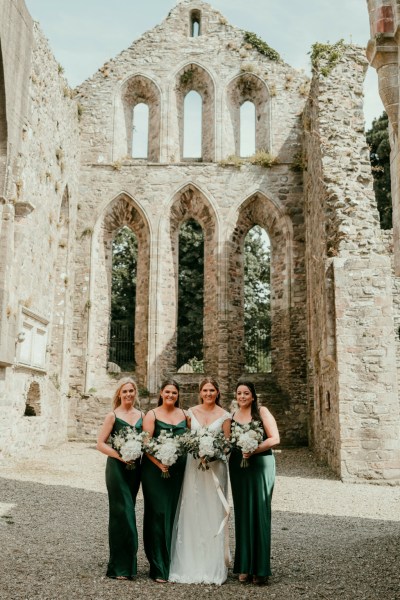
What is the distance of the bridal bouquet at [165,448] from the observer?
3959 mm

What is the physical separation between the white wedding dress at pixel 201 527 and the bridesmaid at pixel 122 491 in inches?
13.0

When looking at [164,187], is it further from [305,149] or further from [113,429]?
[113,429]

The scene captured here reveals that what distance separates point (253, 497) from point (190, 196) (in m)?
11.1

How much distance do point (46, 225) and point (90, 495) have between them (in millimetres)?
6278

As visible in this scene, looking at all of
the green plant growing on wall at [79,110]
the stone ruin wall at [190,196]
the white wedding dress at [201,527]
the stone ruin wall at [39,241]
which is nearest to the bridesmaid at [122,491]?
the white wedding dress at [201,527]

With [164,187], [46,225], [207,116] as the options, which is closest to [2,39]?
[46,225]

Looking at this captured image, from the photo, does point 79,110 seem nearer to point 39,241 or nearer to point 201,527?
point 39,241

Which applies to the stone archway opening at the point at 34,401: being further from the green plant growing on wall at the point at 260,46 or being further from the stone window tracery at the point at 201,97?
the green plant growing on wall at the point at 260,46

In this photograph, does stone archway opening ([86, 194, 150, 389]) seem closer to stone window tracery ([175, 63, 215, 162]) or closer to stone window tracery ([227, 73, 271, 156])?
stone window tracery ([175, 63, 215, 162])

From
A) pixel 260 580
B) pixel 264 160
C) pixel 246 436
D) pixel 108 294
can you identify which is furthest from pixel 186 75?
pixel 260 580

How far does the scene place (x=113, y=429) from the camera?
4.17m

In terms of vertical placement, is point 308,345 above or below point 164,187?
below

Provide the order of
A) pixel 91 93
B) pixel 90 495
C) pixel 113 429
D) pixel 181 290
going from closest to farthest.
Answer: pixel 113 429 → pixel 90 495 → pixel 91 93 → pixel 181 290

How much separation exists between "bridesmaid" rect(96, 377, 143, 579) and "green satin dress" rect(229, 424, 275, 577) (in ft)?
2.34
